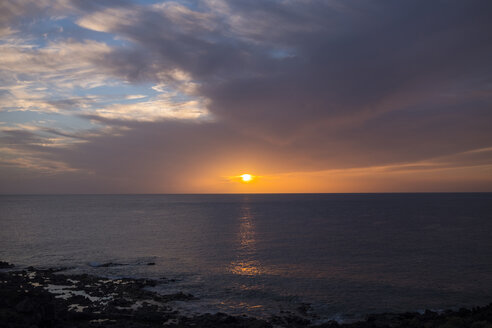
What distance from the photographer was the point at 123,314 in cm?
2759

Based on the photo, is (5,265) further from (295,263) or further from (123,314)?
(295,263)

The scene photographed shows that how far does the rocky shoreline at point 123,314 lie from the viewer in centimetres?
2398

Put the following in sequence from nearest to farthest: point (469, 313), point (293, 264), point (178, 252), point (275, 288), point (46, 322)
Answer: point (46, 322), point (469, 313), point (275, 288), point (293, 264), point (178, 252)

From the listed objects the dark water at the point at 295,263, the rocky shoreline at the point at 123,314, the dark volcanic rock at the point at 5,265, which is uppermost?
the rocky shoreline at the point at 123,314

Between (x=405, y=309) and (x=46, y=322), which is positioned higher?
(x=46, y=322)

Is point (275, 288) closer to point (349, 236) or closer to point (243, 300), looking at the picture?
point (243, 300)

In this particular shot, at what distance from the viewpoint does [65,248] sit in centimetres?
6300

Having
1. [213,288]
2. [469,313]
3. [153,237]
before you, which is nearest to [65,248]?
[153,237]

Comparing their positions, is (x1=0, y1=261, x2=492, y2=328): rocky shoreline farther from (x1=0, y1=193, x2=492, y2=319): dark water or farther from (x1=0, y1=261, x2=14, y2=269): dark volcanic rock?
(x1=0, y1=261, x2=14, y2=269): dark volcanic rock

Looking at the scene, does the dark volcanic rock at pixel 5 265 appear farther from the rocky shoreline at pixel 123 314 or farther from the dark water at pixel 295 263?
the rocky shoreline at pixel 123 314

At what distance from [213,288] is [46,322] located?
18.1 metres

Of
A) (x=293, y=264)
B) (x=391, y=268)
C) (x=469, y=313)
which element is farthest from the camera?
(x=293, y=264)

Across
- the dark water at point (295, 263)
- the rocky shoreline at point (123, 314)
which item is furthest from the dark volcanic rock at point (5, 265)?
the rocky shoreline at point (123, 314)

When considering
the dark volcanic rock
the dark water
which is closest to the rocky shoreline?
the dark water
